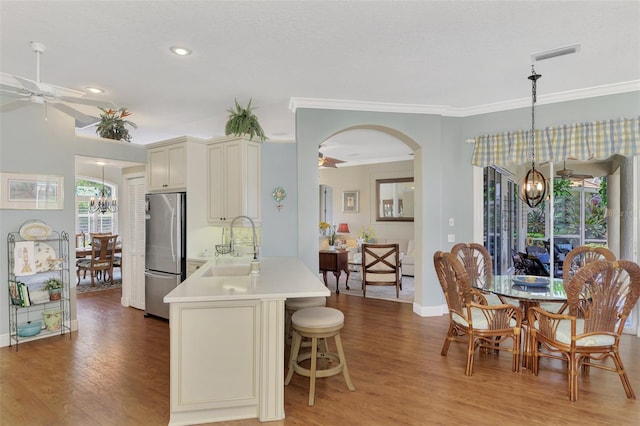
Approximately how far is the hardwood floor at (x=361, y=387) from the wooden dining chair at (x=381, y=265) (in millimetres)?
1841

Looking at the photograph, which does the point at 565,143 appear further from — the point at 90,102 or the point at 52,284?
the point at 52,284

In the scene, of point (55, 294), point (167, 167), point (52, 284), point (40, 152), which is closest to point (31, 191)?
point (40, 152)

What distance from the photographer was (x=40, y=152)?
391 centimetres

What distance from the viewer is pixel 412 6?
95.5 inches

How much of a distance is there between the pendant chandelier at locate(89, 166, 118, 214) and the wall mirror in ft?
21.8

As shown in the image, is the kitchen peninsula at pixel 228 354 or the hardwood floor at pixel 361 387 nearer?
the kitchen peninsula at pixel 228 354

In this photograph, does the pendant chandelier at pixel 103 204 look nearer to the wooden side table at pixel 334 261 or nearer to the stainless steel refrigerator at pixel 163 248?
the stainless steel refrigerator at pixel 163 248

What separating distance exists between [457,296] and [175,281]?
331 centimetres

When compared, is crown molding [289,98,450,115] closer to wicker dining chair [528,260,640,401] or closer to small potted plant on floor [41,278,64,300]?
wicker dining chair [528,260,640,401]

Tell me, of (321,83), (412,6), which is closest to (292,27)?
(412,6)

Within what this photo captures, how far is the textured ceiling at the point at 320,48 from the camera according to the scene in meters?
2.47

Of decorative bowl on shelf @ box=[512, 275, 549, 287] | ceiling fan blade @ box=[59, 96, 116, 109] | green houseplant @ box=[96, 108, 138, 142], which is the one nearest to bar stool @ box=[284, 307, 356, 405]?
decorative bowl on shelf @ box=[512, 275, 549, 287]

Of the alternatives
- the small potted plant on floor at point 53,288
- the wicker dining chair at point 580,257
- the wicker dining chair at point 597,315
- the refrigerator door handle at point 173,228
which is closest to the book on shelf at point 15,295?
the small potted plant on floor at point 53,288

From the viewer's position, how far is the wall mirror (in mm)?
8398
